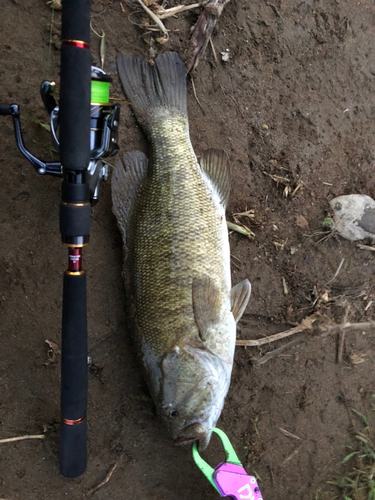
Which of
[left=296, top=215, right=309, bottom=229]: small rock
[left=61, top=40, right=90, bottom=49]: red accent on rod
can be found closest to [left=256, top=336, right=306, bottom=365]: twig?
[left=296, top=215, right=309, bottom=229]: small rock

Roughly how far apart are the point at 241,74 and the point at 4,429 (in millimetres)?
2861

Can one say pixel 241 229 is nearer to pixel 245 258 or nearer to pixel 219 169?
pixel 245 258

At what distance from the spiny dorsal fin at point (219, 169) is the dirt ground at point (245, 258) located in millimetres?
208

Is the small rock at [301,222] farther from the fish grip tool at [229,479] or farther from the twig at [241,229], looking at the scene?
the fish grip tool at [229,479]

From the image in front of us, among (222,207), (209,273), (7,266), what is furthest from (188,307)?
(7,266)

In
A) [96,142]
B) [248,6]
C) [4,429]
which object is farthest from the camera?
[248,6]

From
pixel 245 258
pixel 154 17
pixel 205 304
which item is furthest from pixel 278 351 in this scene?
pixel 154 17

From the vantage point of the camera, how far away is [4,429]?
2.36 m

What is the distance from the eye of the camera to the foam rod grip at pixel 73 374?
180 cm

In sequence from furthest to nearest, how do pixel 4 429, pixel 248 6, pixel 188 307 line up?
pixel 248 6 → pixel 4 429 → pixel 188 307

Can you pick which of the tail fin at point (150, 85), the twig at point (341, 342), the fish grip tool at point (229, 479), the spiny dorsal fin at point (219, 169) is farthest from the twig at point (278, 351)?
the tail fin at point (150, 85)

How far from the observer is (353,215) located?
265 centimetres

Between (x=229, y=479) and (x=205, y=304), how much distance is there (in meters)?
1.09

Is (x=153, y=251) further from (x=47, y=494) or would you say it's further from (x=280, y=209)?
(x=47, y=494)
